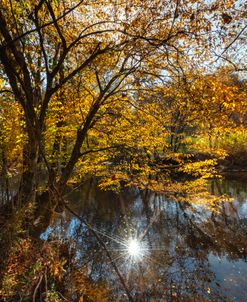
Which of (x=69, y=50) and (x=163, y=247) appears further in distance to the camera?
(x=163, y=247)

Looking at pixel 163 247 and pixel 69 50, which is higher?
Answer: pixel 69 50

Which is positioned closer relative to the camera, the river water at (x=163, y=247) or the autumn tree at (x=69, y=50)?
the autumn tree at (x=69, y=50)

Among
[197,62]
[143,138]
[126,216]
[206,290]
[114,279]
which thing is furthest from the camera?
[126,216]

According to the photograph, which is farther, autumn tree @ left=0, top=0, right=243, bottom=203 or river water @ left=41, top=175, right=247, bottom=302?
river water @ left=41, top=175, right=247, bottom=302

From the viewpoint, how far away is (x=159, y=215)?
42.8ft

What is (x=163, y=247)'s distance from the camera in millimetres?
9227

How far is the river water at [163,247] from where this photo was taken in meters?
6.66

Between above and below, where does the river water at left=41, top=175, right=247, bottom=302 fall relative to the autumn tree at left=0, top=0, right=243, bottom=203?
below

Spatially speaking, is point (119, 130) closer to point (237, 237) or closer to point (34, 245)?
point (34, 245)

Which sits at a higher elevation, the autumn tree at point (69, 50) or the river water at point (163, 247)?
the autumn tree at point (69, 50)

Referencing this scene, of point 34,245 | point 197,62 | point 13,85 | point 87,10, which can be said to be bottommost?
point 34,245

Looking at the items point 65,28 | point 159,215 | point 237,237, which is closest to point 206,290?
point 237,237

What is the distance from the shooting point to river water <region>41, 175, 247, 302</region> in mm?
6660

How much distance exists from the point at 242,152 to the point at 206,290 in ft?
60.5
